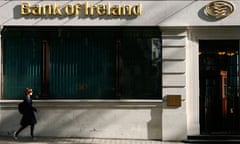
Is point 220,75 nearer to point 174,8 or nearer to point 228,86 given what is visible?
point 228,86

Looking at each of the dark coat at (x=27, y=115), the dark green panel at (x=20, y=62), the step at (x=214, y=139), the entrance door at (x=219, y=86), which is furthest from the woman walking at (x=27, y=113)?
the entrance door at (x=219, y=86)

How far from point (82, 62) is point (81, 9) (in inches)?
70.4

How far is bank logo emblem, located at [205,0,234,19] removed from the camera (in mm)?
18125

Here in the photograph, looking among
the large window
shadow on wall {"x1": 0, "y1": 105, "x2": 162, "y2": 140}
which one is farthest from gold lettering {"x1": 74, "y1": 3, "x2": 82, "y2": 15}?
shadow on wall {"x1": 0, "y1": 105, "x2": 162, "y2": 140}

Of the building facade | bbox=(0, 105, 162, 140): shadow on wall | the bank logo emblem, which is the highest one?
the bank logo emblem

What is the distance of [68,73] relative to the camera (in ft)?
61.2

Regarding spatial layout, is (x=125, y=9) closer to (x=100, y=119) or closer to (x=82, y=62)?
(x=82, y=62)

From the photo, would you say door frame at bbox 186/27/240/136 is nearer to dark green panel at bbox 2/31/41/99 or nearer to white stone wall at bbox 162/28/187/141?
white stone wall at bbox 162/28/187/141

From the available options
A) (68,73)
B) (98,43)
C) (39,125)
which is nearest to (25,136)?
(39,125)

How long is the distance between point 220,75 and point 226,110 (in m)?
1.21

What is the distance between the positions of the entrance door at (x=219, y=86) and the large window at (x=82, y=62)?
1.65m

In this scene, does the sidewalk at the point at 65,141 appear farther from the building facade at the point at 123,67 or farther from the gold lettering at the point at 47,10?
the gold lettering at the point at 47,10

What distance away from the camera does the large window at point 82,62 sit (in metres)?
18.5

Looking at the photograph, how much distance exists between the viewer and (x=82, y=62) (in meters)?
18.6
